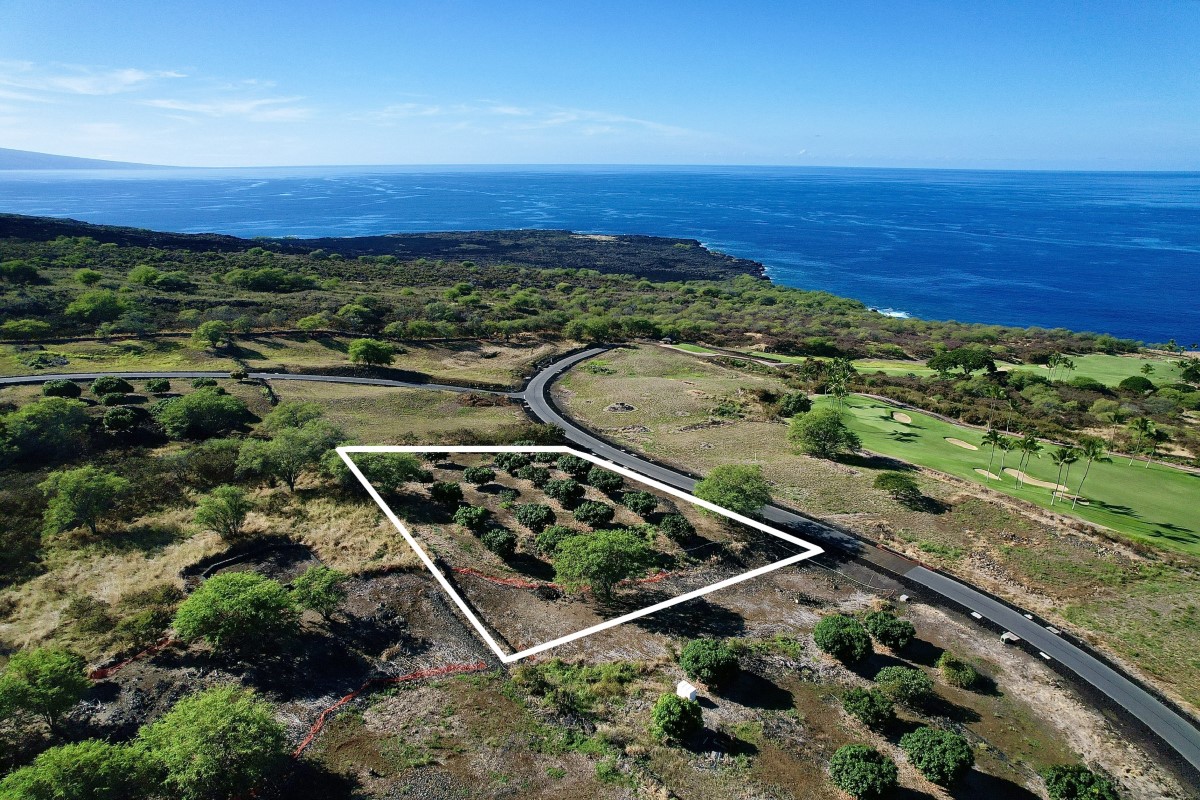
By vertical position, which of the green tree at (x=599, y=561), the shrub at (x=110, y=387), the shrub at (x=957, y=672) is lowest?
the shrub at (x=957, y=672)

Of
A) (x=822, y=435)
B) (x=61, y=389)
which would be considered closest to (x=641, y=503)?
(x=822, y=435)

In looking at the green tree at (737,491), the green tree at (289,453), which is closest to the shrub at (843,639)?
the green tree at (737,491)

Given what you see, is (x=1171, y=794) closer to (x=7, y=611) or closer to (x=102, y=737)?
(x=102, y=737)

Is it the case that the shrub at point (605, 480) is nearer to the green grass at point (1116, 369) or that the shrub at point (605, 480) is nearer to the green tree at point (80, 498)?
the green tree at point (80, 498)

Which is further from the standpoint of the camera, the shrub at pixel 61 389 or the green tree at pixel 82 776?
the shrub at pixel 61 389

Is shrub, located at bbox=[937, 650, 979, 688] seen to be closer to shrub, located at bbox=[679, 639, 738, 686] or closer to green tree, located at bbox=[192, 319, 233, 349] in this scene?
shrub, located at bbox=[679, 639, 738, 686]

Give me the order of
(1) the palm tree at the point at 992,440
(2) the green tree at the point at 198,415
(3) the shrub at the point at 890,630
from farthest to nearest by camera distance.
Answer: (2) the green tree at the point at 198,415 → (1) the palm tree at the point at 992,440 → (3) the shrub at the point at 890,630

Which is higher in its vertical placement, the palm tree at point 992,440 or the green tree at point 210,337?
the green tree at point 210,337

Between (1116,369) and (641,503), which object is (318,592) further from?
(1116,369)
